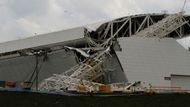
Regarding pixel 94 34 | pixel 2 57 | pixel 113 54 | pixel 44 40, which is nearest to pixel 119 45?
pixel 113 54

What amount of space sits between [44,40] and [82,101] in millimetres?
42265

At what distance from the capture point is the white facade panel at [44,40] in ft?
243

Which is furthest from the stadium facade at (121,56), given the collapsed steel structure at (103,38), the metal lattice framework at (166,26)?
the metal lattice framework at (166,26)

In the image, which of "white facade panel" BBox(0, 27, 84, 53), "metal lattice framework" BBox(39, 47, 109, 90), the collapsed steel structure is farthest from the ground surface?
"white facade panel" BBox(0, 27, 84, 53)

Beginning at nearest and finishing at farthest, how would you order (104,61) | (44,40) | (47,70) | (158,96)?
Result: 1. (158,96)
2. (104,61)
3. (47,70)
4. (44,40)

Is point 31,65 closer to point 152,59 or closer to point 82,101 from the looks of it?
point 152,59

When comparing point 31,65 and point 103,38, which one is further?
point 103,38

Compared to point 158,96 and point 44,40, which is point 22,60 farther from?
point 158,96

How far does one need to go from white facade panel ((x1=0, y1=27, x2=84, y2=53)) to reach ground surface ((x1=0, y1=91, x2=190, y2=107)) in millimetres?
33892

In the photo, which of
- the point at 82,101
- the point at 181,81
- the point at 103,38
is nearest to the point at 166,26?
the point at 181,81

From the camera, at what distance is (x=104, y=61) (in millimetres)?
68750

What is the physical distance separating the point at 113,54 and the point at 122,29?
34.9ft

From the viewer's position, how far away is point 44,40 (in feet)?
259

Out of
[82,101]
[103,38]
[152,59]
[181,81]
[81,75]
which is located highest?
[103,38]
